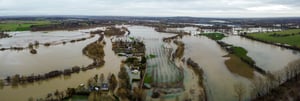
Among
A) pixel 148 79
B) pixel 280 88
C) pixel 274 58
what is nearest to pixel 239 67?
pixel 274 58

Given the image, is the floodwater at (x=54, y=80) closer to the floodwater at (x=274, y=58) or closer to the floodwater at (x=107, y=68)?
the floodwater at (x=107, y=68)

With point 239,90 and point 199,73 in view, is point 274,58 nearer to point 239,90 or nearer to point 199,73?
point 199,73

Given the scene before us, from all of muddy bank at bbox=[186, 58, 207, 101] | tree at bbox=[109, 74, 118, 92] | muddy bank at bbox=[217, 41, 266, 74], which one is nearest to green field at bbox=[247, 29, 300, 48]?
muddy bank at bbox=[217, 41, 266, 74]

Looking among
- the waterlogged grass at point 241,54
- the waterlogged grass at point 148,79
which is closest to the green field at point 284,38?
the waterlogged grass at point 241,54

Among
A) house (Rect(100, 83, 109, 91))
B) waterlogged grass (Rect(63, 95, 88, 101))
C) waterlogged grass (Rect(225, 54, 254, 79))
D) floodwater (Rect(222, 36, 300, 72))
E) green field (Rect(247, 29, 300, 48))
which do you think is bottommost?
waterlogged grass (Rect(63, 95, 88, 101))

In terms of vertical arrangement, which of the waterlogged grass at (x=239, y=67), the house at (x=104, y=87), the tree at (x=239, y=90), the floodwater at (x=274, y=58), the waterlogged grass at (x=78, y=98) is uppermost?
the floodwater at (x=274, y=58)

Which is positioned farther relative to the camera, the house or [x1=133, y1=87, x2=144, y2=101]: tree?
the house

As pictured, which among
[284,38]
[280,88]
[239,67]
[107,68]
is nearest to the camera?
[280,88]

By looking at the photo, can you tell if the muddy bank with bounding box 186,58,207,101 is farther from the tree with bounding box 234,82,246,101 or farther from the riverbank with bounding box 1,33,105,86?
the riverbank with bounding box 1,33,105,86

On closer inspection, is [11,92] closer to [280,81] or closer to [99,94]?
[99,94]

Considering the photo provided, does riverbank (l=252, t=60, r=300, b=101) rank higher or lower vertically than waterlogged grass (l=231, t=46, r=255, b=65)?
lower

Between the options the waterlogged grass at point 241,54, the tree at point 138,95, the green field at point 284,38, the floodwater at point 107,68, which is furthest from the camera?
the green field at point 284,38
